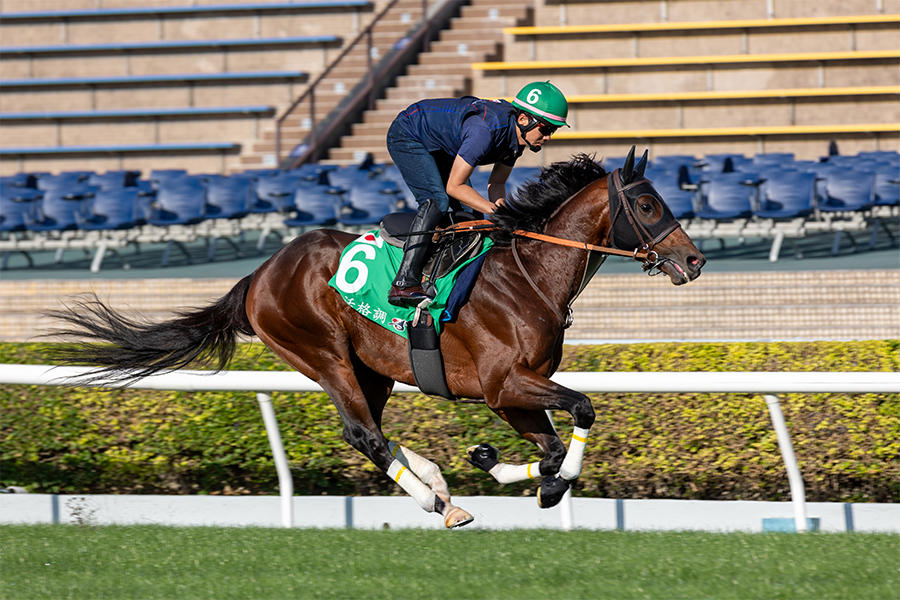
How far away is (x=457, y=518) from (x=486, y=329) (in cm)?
72

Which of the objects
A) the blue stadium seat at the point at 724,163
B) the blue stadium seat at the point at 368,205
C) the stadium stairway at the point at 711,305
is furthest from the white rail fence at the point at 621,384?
the blue stadium seat at the point at 724,163

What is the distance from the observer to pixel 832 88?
16.7 m

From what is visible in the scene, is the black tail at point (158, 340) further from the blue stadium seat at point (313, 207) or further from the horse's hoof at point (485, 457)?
the blue stadium seat at point (313, 207)

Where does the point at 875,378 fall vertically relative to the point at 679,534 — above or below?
above

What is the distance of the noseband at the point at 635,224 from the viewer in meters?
4.60

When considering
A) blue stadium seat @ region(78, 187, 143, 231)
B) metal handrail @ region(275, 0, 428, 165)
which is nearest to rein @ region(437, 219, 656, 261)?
blue stadium seat @ region(78, 187, 143, 231)

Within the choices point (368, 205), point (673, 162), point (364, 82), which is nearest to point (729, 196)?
point (673, 162)

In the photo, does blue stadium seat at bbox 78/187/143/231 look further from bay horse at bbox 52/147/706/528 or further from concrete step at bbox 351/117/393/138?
bay horse at bbox 52/147/706/528

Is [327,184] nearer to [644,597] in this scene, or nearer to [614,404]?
[614,404]

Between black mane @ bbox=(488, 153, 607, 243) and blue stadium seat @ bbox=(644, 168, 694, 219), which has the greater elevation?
black mane @ bbox=(488, 153, 607, 243)

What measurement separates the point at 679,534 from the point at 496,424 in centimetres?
132

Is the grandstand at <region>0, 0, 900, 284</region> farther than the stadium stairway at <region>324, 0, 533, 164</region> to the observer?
No

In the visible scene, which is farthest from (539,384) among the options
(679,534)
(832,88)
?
(832,88)

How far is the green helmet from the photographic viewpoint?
184 inches
